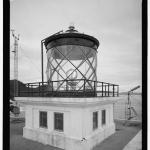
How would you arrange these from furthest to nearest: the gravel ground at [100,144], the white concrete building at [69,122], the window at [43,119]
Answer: the window at [43,119], the gravel ground at [100,144], the white concrete building at [69,122]

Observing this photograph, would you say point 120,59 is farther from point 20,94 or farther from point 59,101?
point 20,94

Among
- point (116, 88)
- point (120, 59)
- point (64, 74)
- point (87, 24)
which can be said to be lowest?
point (116, 88)

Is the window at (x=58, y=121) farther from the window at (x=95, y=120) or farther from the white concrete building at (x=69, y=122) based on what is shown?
the window at (x=95, y=120)

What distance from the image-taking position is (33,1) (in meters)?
5.10

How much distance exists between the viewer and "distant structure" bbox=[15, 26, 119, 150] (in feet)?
17.4

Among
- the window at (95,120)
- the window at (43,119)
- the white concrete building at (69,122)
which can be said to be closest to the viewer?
the white concrete building at (69,122)

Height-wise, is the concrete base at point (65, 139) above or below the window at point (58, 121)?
below

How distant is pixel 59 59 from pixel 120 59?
7.57 feet

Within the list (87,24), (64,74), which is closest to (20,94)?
(64,74)

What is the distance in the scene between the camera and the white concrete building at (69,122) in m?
5.23

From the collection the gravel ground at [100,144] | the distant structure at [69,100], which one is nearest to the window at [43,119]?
the distant structure at [69,100]

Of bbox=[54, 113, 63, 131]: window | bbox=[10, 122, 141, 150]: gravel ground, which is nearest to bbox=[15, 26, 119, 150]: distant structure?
bbox=[54, 113, 63, 131]: window
